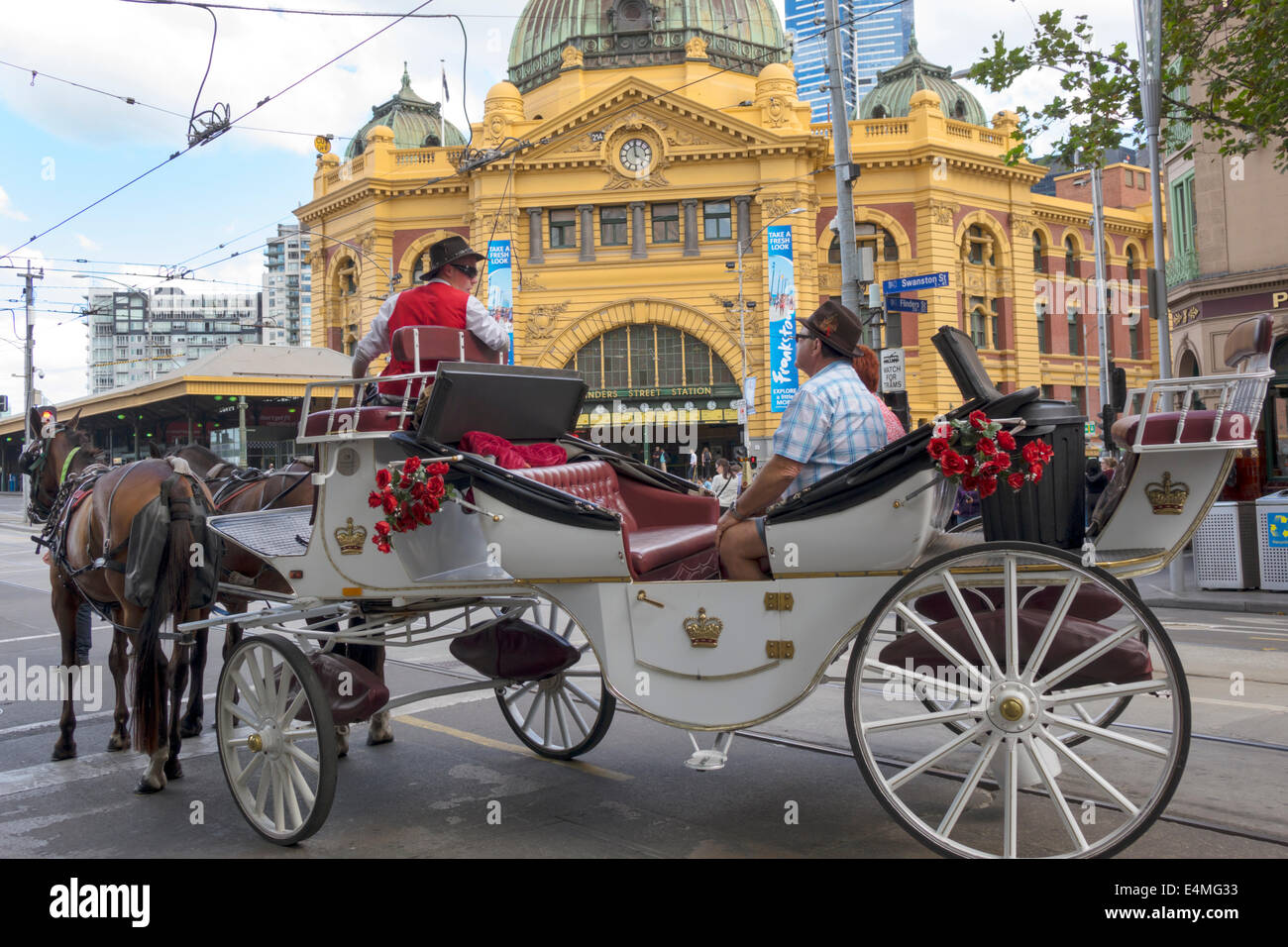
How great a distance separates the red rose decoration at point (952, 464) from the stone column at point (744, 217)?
1541 inches

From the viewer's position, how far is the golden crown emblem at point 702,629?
4172mm

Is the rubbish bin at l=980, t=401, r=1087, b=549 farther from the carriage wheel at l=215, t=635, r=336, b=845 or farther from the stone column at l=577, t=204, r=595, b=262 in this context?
the stone column at l=577, t=204, r=595, b=262

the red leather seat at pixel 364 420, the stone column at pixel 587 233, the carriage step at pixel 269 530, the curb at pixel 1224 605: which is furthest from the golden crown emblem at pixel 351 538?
the stone column at pixel 587 233

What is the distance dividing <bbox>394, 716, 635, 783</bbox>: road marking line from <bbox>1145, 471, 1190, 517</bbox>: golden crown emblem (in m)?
2.96

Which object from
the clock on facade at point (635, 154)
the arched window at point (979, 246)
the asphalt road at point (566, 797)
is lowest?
the asphalt road at point (566, 797)

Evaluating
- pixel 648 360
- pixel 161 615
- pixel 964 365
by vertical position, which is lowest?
pixel 161 615

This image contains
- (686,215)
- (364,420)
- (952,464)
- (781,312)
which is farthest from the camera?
(686,215)

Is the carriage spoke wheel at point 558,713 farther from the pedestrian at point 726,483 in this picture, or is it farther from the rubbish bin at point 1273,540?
the pedestrian at point 726,483

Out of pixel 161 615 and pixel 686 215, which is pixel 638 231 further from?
pixel 161 615

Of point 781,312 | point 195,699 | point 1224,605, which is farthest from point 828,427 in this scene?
Answer: point 781,312

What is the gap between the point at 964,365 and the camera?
392cm

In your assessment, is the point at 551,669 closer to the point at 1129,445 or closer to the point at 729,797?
the point at 729,797

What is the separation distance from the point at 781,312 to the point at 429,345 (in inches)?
1353
